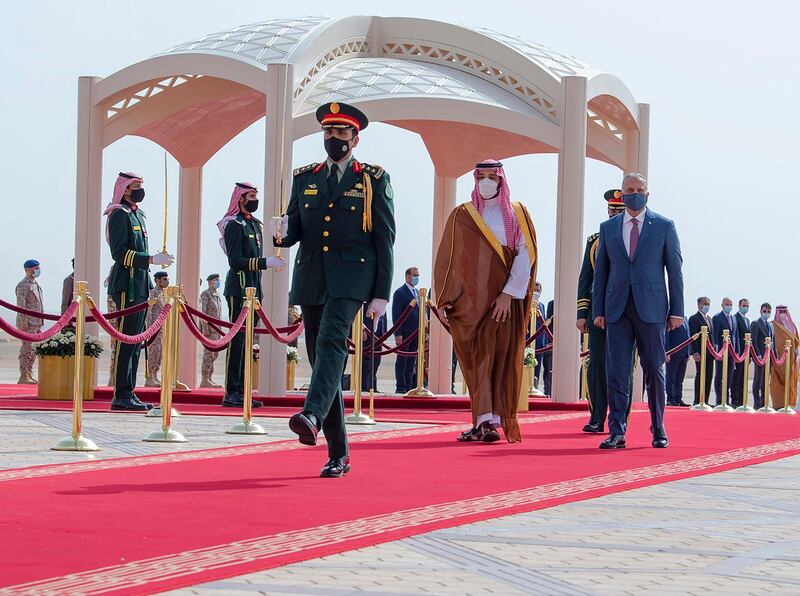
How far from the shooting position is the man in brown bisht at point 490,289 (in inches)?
397

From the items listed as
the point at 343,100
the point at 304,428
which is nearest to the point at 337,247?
the point at 304,428

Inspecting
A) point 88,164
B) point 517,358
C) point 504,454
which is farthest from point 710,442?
point 88,164

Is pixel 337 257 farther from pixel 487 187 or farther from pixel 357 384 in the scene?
pixel 357 384

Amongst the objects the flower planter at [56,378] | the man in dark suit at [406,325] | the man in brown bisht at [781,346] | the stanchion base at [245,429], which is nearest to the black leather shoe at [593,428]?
the stanchion base at [245,429]

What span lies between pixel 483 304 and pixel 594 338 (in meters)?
1.45

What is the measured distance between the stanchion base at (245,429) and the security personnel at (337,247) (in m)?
3.06

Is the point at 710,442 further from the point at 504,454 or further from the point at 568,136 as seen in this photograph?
the point at 568,136

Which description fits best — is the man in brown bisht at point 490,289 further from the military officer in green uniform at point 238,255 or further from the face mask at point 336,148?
the military officer in green uniform at point 238,255

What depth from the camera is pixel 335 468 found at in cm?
738

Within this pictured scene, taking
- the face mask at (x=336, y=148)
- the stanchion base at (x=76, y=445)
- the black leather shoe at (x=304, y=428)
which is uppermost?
the face mask at (x=336, y=148)

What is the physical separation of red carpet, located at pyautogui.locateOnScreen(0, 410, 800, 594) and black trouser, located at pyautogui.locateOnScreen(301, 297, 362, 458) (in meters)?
0.28

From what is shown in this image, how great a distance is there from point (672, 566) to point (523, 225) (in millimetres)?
5471

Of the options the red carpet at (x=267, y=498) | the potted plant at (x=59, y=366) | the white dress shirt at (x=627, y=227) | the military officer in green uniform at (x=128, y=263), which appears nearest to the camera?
the red carpet at (x=267, y=498)

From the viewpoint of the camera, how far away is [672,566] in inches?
192
